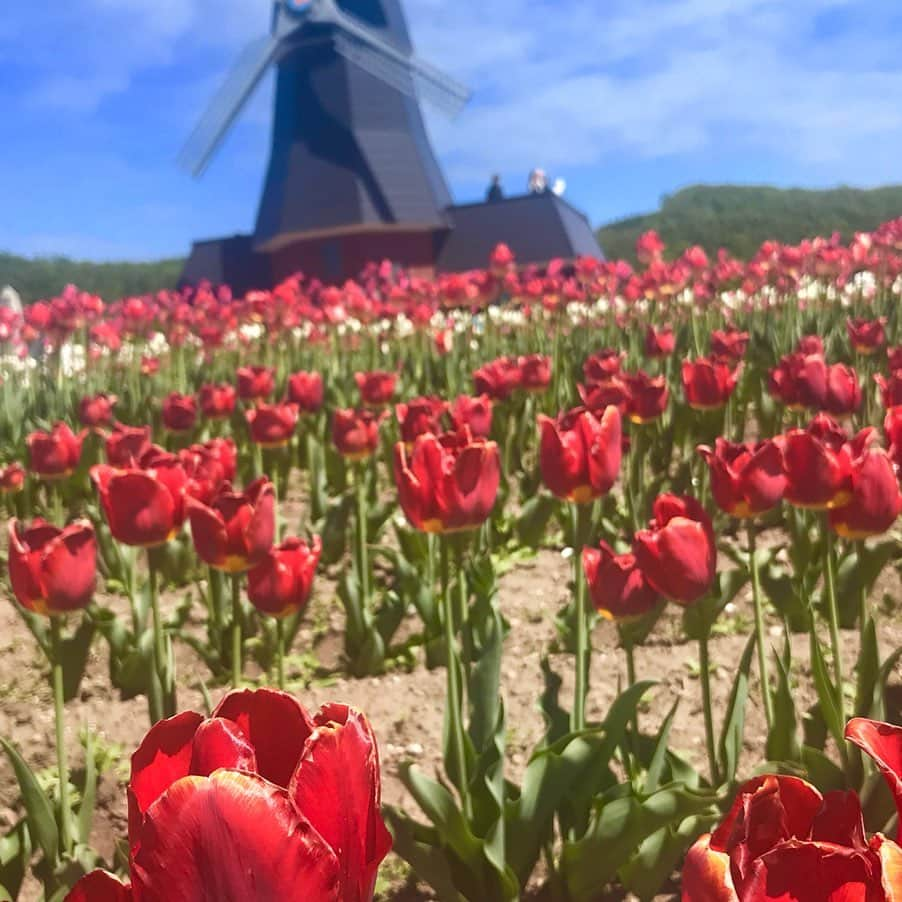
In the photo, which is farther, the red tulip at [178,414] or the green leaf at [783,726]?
the red tulip at [178,414]

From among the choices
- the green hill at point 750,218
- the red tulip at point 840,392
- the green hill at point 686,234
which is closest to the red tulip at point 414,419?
the red tulip at point 840,392

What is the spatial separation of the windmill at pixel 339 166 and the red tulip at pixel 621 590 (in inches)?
901

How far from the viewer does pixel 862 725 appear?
27.6 inches

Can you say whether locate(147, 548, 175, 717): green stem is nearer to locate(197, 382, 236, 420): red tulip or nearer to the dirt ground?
the dirt ground

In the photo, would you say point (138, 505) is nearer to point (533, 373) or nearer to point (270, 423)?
point (270, 423)

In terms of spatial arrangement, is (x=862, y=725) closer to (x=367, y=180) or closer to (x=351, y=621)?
(x=351, y=621)

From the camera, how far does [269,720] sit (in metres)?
0.69

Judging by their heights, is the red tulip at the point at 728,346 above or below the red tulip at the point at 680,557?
above

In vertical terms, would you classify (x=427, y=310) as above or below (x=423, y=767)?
above

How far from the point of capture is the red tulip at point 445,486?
6.61ft

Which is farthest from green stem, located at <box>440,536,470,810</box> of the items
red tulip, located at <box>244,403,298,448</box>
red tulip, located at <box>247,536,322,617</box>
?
red tulip, located at <box>244,403,298,448</box>

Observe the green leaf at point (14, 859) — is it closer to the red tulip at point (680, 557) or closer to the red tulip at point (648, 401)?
the red tulip at point (680, 557)

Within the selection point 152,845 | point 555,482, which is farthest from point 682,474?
point 152,845

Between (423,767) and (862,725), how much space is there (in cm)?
201
